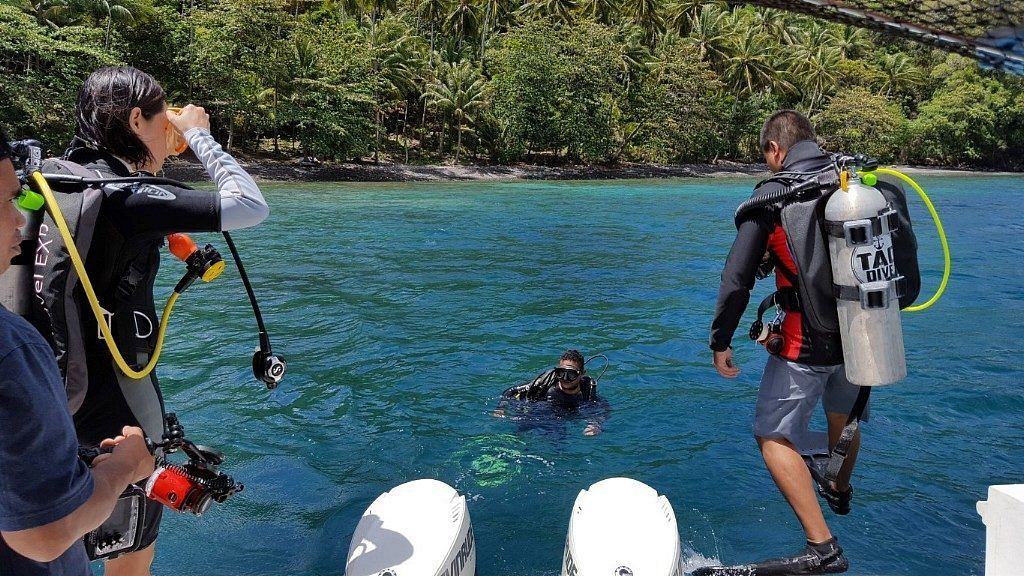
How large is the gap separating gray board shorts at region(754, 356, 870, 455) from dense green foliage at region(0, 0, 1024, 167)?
2460 centimetres

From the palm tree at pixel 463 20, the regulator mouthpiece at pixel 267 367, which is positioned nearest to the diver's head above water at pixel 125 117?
the regulator mouthpiece at pixel 267 367

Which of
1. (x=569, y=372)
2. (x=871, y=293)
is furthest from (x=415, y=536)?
(x=569, y=372)

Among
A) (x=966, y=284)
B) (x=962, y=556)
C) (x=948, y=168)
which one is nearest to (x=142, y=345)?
(x=962, y=556)

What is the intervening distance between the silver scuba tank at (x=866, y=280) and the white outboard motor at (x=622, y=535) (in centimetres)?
108

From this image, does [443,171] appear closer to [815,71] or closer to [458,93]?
[458,93]

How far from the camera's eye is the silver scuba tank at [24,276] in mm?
2377

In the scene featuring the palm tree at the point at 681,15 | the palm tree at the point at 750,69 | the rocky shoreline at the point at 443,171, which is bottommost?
the rocky shoreline at the point at 443,171

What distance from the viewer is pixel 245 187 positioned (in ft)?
8.79

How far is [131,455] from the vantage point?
179 cm

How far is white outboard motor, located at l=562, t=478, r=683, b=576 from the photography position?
304 cm

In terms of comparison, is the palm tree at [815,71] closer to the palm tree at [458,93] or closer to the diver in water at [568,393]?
the palm tree at [458,93]

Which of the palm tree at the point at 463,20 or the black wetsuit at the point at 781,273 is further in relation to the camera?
the palm tree at the point at 463,20

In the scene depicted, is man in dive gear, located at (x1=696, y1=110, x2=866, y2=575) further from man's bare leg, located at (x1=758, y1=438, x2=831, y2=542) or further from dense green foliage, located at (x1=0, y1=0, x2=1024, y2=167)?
dense green foliage, located at (x1=0, y1=0, x2=1024, y2=167)

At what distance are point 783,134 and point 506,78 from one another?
47.4m
